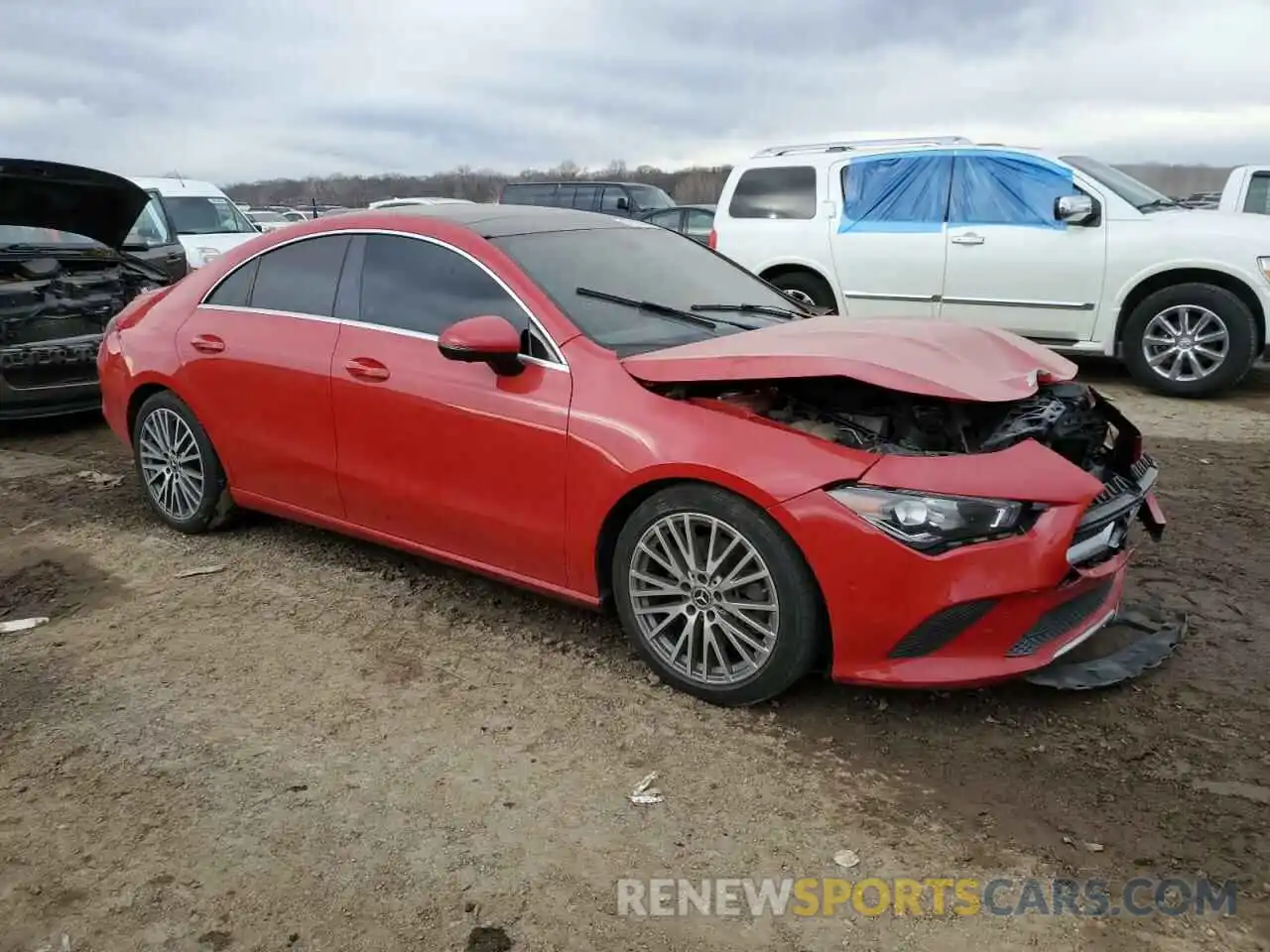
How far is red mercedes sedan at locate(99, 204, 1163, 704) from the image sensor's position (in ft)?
9.50

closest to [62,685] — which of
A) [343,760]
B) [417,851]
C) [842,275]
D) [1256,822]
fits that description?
[343,760]

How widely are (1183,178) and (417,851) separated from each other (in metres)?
22.8

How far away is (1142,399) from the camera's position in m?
7.79

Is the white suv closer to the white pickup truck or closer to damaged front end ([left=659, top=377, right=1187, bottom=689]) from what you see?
the white pickup truck

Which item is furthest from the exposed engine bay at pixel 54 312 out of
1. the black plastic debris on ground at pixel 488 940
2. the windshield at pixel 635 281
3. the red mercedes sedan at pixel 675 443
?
the black plastic debris on ground at pixel 488 940

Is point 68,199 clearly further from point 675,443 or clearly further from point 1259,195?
point 1259,195

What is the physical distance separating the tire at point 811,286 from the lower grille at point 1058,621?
614 centimetres

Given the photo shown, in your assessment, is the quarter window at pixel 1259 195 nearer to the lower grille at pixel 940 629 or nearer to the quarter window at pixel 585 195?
the lower grille at pixel 940 629

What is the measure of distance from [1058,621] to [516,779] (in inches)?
67.0

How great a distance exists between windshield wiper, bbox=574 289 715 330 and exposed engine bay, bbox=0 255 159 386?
482 centimetres

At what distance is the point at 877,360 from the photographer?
3141mm

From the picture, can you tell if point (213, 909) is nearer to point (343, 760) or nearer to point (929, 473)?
point (343, 760)

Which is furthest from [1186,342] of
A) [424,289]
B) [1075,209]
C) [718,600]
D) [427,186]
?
[427,186]

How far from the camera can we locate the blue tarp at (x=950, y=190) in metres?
8.12
